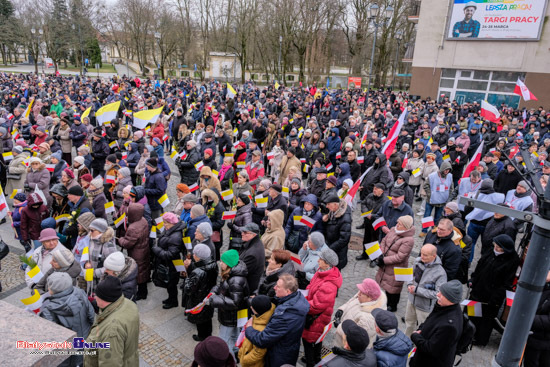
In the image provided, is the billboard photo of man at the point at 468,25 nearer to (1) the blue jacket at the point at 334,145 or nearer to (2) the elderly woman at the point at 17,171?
(1) the blue jacket at the point at 334,145

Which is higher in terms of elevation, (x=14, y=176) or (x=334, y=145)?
(x=334, y=145)

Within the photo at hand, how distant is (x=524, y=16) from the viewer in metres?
26.8

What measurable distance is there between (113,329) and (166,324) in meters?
2.23

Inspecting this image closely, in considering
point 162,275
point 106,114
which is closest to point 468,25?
point 106,114

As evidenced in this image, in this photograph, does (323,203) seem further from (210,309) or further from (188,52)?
(188,52)

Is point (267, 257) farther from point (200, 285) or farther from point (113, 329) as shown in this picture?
point (113, 329)

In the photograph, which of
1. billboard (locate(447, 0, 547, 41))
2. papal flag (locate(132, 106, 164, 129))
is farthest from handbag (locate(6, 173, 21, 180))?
billboard (locate(447, 0, 547, 41))

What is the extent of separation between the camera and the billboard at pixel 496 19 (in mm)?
26609

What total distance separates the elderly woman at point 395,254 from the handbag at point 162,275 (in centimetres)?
317

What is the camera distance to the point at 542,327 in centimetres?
415

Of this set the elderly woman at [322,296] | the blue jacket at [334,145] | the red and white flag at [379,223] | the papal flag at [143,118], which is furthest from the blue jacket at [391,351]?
the papal flag at [143,118]

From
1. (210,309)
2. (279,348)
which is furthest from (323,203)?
(279,348)

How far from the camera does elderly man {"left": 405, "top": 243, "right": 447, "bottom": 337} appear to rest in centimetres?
466

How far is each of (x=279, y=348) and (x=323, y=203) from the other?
3.35 meters
